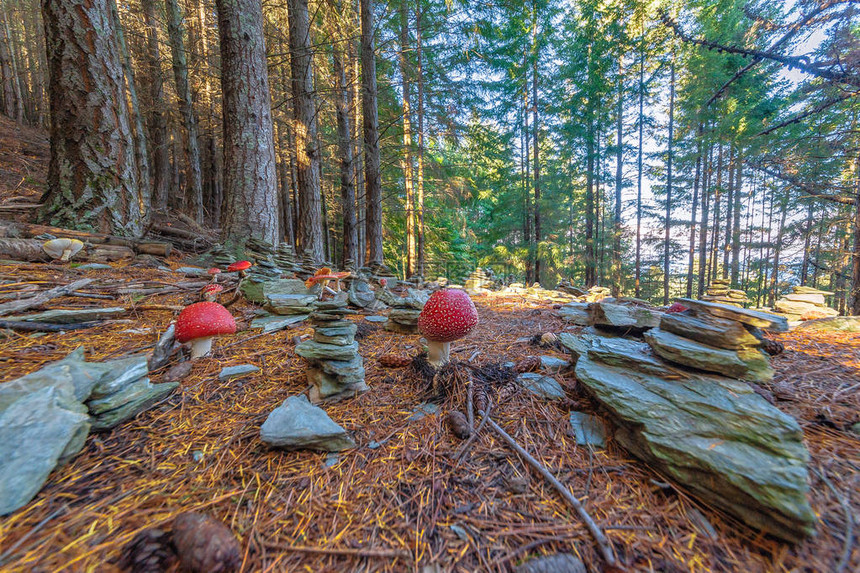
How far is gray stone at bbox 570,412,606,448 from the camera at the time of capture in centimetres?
149

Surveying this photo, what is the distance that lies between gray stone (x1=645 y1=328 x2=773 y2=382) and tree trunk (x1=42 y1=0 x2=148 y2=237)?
6135 millimetres

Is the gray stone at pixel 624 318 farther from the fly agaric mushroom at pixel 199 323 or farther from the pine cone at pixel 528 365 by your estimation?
the fly agaric mushroom at pixel 199 323

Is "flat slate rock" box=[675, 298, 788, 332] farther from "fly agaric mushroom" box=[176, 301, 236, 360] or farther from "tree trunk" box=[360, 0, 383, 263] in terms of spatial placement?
"tree trunk" box=[360, 0, 383, 263]

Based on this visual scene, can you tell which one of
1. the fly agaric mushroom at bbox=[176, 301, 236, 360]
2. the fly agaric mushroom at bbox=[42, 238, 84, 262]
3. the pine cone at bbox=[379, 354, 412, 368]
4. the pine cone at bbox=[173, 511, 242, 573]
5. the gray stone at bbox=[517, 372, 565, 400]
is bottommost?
the pine cone at bbox=[173, 511, 242, 573]

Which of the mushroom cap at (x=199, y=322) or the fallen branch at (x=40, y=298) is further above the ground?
the fallen branch at (x=40, y=298)

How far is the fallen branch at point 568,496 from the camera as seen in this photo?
0.95 meters

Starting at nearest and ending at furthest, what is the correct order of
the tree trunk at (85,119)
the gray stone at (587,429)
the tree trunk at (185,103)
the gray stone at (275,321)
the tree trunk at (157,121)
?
the gray stone at (587,429) < the gray stone at (275,321) < the tree trunk at (85,119) < the tree trunk at (185,103) < the tree trunk at (157,121)

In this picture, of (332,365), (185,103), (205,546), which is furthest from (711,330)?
(185,103)

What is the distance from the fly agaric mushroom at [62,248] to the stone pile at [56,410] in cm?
263

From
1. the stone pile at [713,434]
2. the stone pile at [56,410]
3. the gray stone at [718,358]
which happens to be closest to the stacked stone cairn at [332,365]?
the stone pile at [56,410]

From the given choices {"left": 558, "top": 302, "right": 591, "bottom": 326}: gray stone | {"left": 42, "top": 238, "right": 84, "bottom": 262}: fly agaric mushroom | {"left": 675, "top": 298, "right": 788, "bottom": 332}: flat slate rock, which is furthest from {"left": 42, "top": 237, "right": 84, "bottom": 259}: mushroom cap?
{"left": 558, "top": 302, "right": 591, "bottom": 326}: gray stone

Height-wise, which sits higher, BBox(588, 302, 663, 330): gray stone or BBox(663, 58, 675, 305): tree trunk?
BBox(663, 58, 675, 305): tree trunk

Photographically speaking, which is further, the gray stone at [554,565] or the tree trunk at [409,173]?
the tree trunk at [409,173]

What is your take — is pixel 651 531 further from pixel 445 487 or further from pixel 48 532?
pixel 48 532
